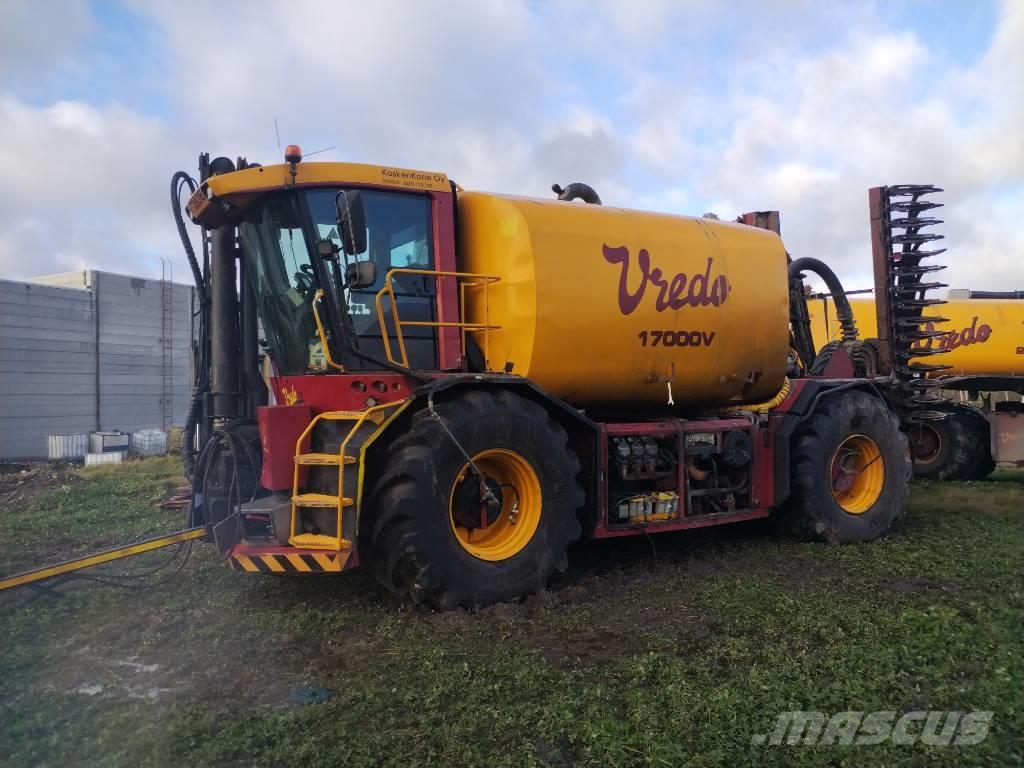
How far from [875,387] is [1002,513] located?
2344 millimetres

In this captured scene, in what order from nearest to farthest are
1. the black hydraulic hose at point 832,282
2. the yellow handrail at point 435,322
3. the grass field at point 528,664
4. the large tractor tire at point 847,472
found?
the grass field at point 528,664
the yellow handrail at point 435,322
the large tractor tire at point 847,472
the black hydraulic hose at point 832,282

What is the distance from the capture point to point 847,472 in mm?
8023

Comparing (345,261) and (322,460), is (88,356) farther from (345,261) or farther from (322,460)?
(322,460)

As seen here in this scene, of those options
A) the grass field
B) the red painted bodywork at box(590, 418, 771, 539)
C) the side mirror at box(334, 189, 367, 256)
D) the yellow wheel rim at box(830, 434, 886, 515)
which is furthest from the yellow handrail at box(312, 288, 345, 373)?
the yellow wheel rim at box(830, 434, 886, 515)

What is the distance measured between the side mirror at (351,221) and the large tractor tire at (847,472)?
469 centimetres

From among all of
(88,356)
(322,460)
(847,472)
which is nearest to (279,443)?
(322,460)

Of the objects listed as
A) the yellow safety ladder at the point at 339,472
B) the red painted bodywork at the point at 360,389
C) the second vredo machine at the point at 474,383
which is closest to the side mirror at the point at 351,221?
the second vredo machine at the point at 474,383

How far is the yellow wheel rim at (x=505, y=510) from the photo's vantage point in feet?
18.1

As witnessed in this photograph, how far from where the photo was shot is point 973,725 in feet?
11.3

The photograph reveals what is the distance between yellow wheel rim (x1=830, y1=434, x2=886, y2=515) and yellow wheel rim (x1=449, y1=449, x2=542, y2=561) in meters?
3.76

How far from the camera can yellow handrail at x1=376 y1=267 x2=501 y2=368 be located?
18.3ft

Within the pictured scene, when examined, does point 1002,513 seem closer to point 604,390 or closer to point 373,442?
point 604,390

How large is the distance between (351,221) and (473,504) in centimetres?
211

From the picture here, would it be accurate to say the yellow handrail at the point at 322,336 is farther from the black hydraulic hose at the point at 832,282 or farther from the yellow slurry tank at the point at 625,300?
the black hydraulic hose at the point at 832,282
